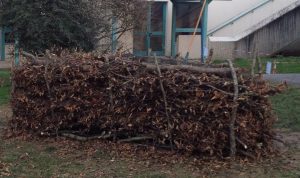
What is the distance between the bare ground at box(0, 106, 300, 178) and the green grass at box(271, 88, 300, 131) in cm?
122

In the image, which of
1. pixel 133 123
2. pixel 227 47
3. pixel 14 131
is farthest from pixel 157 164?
pixel 227 47

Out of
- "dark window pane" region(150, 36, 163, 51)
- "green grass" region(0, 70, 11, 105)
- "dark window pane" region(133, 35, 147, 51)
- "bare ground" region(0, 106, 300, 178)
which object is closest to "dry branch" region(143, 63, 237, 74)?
"bare ground" region(0, 106, 300, 178)

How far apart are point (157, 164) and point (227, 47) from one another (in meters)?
20.3

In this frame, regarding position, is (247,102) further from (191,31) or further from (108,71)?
(191,31)

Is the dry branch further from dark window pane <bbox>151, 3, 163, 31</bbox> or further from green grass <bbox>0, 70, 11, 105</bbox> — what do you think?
dark window pane <bbox>151, 3, 163, 31</bbox>

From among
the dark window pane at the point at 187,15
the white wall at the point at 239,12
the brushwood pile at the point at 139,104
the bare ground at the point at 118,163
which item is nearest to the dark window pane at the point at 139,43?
the dark window pane at the point at 187,15

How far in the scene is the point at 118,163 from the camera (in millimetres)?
6930

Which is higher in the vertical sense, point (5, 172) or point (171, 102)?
point (171, 102)

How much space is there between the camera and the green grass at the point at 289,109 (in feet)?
30.4

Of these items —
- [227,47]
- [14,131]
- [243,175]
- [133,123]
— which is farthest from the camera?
[227,47]

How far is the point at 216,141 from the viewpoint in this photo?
6.91 meters

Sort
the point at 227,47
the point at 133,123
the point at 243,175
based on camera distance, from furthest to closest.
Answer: the point at 227,47 → the point at 133,123 → the point at 243,175

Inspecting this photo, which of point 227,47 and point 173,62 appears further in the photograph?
point 227,47

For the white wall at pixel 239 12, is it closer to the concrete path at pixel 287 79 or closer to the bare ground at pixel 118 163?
the concrete path at pixel 287 79
